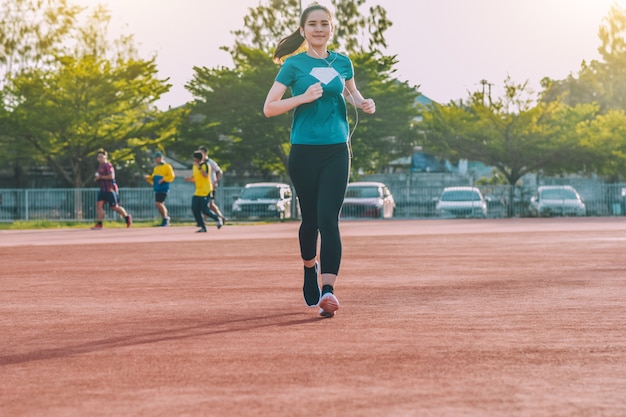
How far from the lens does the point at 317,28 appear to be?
7.62m

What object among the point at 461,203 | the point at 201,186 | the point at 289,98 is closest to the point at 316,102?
the point at 289,98

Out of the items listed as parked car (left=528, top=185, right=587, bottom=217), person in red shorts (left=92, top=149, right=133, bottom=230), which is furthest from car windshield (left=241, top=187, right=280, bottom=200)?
person in red shorts (left=92, top=149, right=133, bottom=230)

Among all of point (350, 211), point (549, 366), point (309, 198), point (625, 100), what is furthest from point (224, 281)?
point (625, 100)

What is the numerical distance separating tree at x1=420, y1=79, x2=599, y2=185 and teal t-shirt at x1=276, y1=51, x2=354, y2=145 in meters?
39.7

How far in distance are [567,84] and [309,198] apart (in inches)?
3028

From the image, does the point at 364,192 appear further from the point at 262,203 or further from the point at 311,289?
the point at 311,289

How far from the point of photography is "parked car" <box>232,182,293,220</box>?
37.3 m

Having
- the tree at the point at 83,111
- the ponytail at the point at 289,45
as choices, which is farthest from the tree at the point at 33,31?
the ponytail at the point at 289,45

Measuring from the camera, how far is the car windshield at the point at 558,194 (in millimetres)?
38250

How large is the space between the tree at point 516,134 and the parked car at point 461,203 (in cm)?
911

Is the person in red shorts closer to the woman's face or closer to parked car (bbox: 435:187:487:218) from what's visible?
parked car (bbox: 435:187:487:218)

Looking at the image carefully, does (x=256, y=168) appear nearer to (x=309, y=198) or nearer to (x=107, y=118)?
(x=107, y=118)

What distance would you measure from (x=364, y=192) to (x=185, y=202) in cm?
607

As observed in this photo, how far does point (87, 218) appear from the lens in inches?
1471
